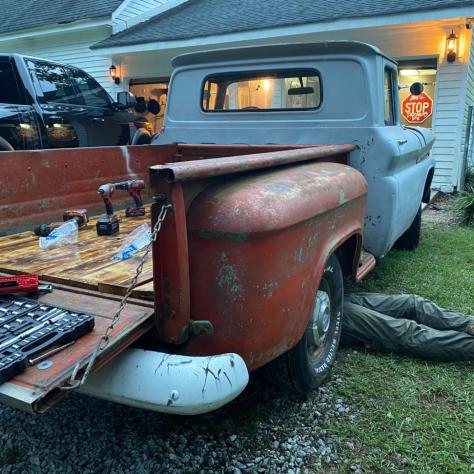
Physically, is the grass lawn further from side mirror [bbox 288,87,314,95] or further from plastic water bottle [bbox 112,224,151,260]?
side mirror [bbox 288,87,314,95]

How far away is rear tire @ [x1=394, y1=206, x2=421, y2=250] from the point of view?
557 centimetres

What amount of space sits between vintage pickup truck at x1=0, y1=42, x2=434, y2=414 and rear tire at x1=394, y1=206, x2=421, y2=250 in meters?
Answer: 1.13

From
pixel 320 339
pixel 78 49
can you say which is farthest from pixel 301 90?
pixel 78 49

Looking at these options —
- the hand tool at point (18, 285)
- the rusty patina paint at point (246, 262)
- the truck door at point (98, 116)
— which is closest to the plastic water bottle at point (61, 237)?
the hand tool at point (18, 285)

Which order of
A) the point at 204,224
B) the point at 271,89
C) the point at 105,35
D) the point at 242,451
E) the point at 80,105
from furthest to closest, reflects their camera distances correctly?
the point at 105,35 < the point at 80,105 < the point at 271,89 < the point at 242,451 < the point at 204,224

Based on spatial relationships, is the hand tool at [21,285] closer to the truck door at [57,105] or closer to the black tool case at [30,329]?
the black tool case at [30,329]

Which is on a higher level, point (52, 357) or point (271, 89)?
point (271, 89)

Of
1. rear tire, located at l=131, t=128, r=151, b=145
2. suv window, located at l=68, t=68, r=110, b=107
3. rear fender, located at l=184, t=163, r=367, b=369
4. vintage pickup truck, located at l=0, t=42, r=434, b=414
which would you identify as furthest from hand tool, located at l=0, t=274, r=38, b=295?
suv window, located at l=68, t=68, r=110, b=107

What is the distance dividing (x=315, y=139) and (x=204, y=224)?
218 cm

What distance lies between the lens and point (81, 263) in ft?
8.25

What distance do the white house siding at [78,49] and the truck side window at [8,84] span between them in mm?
7481

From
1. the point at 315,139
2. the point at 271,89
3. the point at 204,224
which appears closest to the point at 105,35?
the point at 271,89

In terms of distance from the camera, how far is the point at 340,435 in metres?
2.45

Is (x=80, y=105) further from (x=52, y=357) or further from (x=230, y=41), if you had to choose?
(x=52, y=357)
